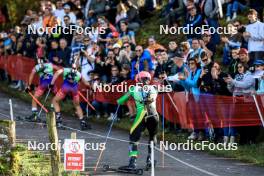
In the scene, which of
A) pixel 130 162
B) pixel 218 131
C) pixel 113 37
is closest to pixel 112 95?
pixel 113 37

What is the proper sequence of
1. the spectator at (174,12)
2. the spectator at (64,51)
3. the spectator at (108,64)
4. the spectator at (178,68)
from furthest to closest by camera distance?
the spectator at (174,12), the spectator at (64,51), the spectator at (108,64), the spectator at (178,68)

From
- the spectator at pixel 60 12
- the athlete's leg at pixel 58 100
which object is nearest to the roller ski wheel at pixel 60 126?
the athlete's leg at pixel 58 100

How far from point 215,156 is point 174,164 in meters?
1.32

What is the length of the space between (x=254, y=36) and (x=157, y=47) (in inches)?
133

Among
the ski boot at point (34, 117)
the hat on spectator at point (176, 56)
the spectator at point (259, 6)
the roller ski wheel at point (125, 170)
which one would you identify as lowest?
the roller ski wheel at point (125, 170)

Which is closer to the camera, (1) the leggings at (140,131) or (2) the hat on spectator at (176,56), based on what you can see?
(1) the leggings at (140,131)

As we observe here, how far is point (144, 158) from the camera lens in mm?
18391

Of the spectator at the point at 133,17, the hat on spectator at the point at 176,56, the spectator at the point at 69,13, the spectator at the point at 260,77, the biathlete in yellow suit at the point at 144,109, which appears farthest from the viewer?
the spectator at the point at 69,13

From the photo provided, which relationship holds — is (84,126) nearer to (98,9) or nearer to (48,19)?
(98,9)

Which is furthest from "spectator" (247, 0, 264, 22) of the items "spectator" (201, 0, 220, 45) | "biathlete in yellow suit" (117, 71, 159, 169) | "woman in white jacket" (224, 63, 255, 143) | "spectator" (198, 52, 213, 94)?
"biathlete in yellow suit" (117, 71, 159, 169)

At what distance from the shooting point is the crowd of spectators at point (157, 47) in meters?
19.3

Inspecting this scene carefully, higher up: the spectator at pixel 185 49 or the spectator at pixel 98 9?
the spectator at pixel 98 9

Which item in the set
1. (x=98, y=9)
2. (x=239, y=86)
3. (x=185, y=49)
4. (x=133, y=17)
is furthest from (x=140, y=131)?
(x=98, y=9)

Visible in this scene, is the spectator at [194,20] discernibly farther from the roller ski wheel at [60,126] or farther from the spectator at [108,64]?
the roller ski wheel at [60,126]
